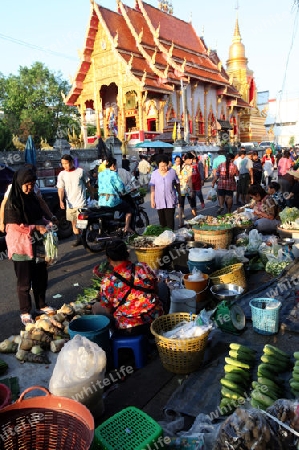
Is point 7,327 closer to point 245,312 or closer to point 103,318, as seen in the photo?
point 103,318

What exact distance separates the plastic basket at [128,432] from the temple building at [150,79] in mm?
21766

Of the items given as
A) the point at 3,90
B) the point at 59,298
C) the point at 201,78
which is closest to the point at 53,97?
the point at 3,90

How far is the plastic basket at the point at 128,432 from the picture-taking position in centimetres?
205

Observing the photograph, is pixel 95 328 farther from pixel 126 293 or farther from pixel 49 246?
pixel 49 246

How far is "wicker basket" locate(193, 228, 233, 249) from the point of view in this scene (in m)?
6.02

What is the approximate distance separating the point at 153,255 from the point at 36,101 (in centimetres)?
3415

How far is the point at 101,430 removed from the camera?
2146 mm

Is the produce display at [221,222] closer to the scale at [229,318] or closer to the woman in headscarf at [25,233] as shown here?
the scale at [229,318]

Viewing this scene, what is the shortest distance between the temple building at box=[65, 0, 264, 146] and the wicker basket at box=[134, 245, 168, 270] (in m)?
18.4

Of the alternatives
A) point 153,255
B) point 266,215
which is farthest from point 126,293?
point 266,215

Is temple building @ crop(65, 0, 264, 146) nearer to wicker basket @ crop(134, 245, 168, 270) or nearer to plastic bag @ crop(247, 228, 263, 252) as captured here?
plastic bag @ crop(247, 228, 263, 252)

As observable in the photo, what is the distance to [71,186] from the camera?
6.74 m

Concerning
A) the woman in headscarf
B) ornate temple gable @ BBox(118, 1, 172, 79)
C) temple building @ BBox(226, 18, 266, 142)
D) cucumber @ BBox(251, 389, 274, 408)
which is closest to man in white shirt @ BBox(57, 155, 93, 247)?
the woman in headscarf

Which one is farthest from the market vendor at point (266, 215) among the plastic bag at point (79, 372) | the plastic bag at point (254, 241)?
the plastic bag at point (79, 372)
